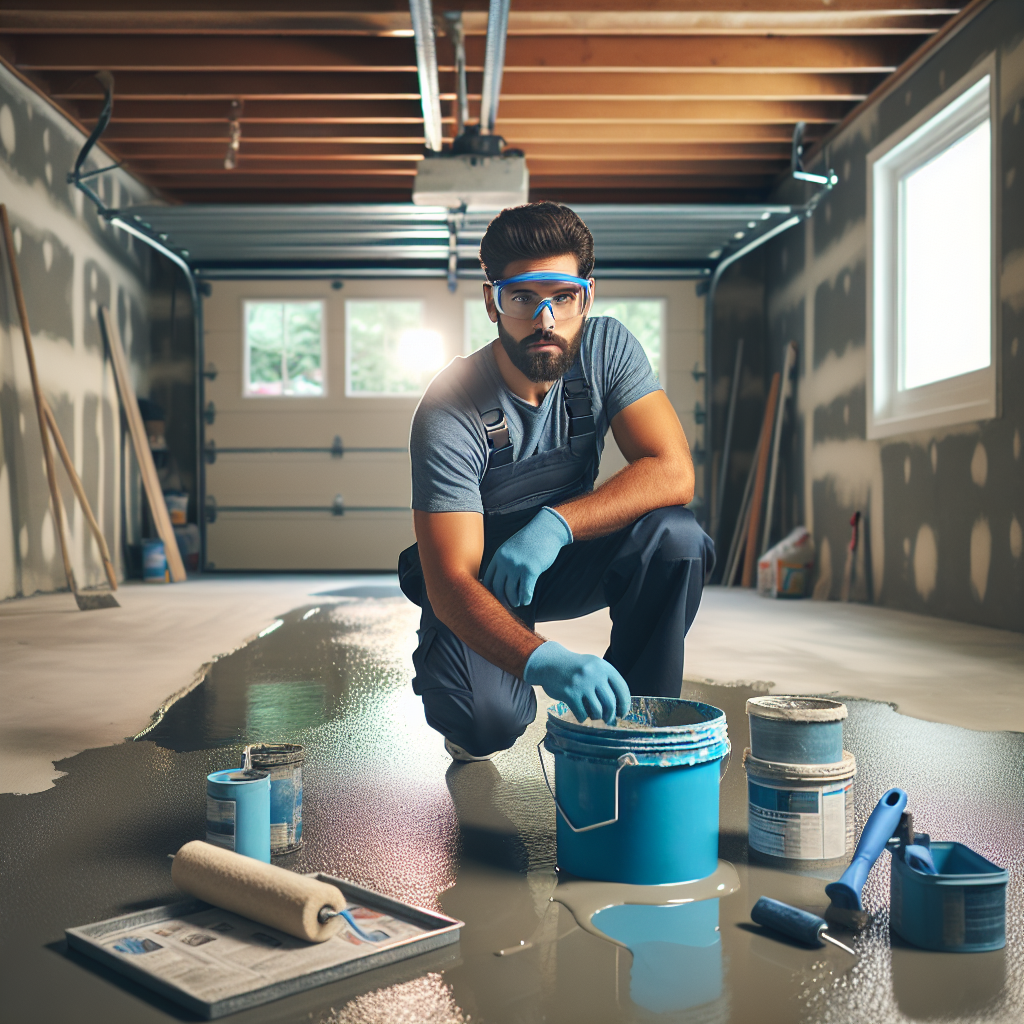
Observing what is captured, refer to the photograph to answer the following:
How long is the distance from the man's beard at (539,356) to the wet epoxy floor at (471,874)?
87cm

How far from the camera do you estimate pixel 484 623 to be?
1766mm

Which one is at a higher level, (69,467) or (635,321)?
(635,321)

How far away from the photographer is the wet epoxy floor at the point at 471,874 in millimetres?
1179

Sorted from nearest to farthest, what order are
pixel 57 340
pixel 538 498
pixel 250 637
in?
1. pixel 538 498
2. pixel 250 637
3. pixel 57 340

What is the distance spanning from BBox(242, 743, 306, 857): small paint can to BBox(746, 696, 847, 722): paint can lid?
78 centimetres

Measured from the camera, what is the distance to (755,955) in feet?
4.29

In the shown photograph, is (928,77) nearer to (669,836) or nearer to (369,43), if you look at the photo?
(369,43)

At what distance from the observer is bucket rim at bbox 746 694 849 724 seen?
64.2 inches

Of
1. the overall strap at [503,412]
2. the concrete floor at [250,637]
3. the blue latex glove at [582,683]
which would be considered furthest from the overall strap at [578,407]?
the concrete floor at [250,637]

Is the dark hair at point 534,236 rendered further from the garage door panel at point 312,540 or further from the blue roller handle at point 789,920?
the garage door panel at point 312,540

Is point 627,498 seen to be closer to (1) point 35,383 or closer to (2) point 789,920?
(2) point 789,920

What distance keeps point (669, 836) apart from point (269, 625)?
3647 millimetres

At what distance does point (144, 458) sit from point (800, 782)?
7.14 meters

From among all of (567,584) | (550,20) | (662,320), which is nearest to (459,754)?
(567,584)
